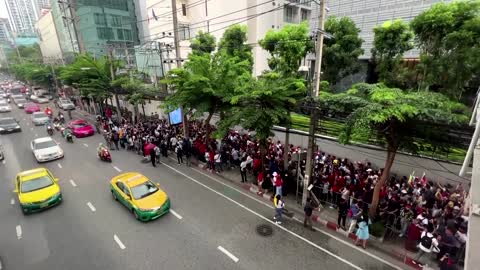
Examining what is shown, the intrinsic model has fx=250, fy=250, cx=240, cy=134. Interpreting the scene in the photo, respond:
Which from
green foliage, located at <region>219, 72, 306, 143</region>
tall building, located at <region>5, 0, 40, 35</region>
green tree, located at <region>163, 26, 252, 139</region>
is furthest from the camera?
tall building, located at <region>5, 0, 40, 35</region>

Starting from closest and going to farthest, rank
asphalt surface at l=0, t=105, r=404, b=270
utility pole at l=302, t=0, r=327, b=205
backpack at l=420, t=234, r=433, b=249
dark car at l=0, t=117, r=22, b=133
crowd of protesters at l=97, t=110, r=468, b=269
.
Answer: backpack at l=420, t=234, r=433, b=249
crowd of protesters at l=97, t=110, r=468, b=269
asphalt surface at l=0, t=105, r=404, b=270
utility pole at l=302, t=0, r=327, b=205
dark car at l=0, t=117, r=22, b=133

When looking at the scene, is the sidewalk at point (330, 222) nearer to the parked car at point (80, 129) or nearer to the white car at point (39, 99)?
the parked car at point (80, 129)

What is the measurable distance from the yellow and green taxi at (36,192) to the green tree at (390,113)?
12.1 m

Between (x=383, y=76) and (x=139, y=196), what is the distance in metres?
18.2

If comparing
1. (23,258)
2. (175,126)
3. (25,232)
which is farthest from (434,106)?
(175,126)

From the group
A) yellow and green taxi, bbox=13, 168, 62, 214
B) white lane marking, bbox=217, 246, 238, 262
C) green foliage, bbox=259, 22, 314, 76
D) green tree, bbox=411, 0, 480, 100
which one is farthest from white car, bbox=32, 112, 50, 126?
green tree, bbox=411, 0, 480, 100

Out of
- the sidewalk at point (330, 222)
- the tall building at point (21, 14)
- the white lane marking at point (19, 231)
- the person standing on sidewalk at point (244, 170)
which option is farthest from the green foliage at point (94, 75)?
the tall building at point (21, 14)

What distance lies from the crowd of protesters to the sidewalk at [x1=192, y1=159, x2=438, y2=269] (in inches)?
9.3

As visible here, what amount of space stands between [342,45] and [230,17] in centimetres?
1762

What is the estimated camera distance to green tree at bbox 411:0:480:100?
44.6 ft

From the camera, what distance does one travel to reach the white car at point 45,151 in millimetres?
16744

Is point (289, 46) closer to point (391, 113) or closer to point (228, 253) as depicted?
point (391, 113)

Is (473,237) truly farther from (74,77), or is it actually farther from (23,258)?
(74,77)

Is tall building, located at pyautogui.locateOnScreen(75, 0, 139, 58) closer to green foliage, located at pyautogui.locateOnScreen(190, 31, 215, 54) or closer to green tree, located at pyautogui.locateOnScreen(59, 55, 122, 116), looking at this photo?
green tree, located at pyautogui.locateOnScreen(59, 55, 122, 116)
